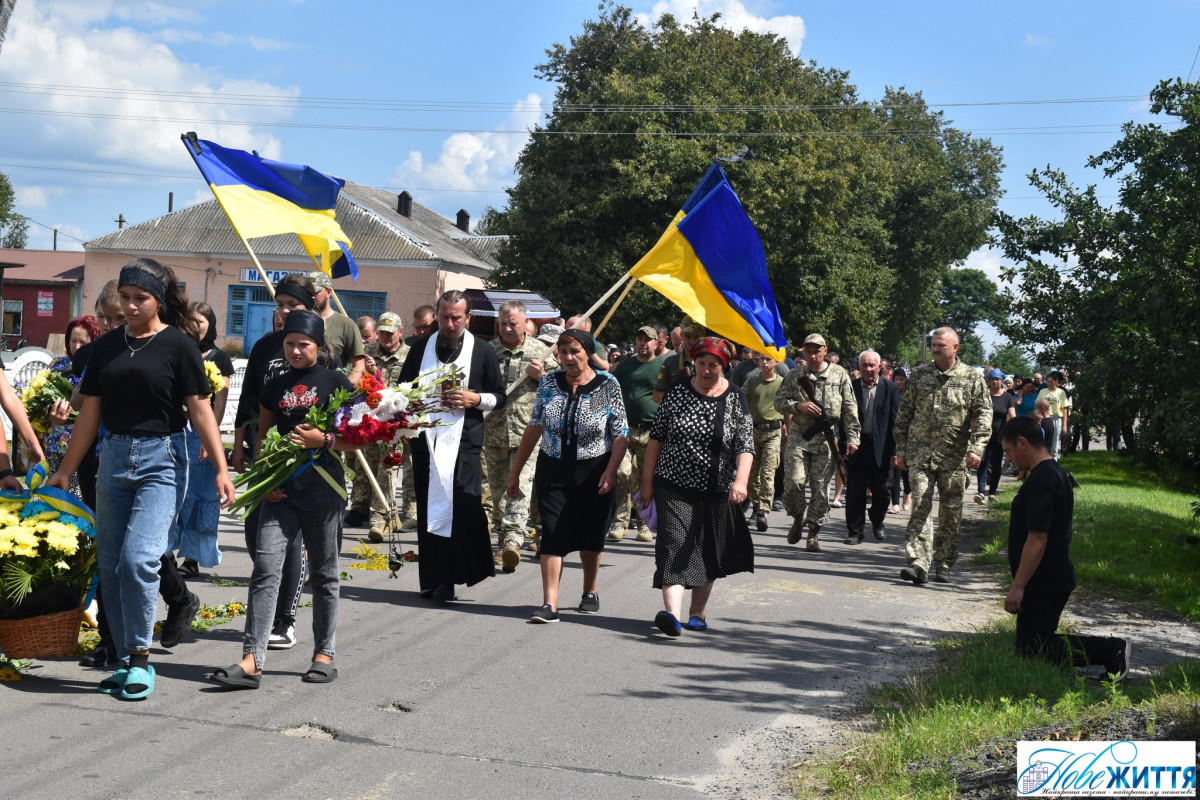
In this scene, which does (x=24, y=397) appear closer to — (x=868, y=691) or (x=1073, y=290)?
(x=868, y=691)

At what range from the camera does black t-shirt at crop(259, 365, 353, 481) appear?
6.42 metres

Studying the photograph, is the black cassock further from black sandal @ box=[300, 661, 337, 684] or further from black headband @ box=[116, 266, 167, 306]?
black headband @ box=[116, 266, 167, 306]

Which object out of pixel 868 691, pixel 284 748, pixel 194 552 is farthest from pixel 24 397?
pixel 868 691

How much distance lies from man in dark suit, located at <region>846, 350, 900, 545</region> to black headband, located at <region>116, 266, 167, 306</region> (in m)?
8.59

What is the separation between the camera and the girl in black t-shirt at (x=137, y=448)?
5.77 meters

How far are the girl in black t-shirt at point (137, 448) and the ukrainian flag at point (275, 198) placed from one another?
4381 mm

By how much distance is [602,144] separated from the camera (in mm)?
36719

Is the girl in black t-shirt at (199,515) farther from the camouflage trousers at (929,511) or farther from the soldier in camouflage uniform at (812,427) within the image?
the soldier in camouflage uniform at (812,427)

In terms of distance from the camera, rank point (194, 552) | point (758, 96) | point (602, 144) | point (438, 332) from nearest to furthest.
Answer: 1. point (194, 552)
2. point (438, 332)
3. point (602, 144)
4. point (758, 96)

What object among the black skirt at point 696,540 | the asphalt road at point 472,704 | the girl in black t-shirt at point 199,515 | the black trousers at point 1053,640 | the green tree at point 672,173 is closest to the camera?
the asphalt road at point 472,704

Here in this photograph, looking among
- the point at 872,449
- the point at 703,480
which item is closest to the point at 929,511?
the point at 872,449

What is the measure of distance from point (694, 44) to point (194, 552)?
123 feet

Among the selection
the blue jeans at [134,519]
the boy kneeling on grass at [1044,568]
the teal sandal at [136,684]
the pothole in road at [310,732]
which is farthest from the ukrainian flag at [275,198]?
the boy kneeling on grass at [1044,568]

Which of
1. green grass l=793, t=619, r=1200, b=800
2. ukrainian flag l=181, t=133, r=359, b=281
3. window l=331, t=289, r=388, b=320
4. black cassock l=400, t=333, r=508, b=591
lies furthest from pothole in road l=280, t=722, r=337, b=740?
window l=331, t=289, r=388, b=320
